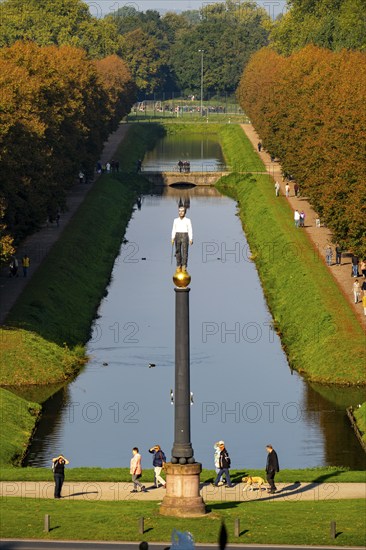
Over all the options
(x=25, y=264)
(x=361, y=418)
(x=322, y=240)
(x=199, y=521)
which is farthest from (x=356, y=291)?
(x=199, y=521)

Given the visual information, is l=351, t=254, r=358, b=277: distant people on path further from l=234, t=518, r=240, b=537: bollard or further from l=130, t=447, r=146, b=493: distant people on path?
l=234, t=518, r=240, b=537: bollard

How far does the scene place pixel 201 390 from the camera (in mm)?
75500

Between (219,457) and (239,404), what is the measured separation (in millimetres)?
19574

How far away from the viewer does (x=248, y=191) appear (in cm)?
14438

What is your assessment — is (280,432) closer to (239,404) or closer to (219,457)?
(239,404)

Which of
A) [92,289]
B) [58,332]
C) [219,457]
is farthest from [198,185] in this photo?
[219,457]

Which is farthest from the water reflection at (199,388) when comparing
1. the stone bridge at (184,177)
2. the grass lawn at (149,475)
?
the stone bridge at (184,177)

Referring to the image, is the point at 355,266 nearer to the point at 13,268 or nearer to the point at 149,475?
the point at 13,268

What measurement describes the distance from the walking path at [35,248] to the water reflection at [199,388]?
4629 millimetres

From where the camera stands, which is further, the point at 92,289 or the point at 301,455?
the point at 92,289

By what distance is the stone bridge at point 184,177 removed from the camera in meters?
160

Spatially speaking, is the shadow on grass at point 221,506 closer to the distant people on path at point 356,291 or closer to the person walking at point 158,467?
the person walking at point 158,467

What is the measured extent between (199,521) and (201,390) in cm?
2797

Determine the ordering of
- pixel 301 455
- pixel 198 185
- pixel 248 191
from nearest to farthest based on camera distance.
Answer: pixel 301 455, pixel 248 191, pixel 198 185
